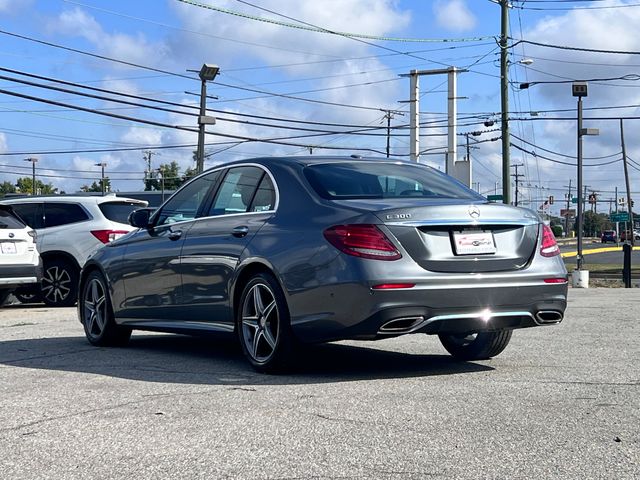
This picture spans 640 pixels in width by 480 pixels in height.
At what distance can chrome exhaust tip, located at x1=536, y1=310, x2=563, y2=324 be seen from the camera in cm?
636

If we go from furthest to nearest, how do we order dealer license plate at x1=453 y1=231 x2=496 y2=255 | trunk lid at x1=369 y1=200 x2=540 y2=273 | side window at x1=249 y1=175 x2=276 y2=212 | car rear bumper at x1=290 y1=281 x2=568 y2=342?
side window at x1=249 y1=175 x2=276 y2=212
dealer license plate at x1=453 y1=231 x2=496 y2=255
trunk lid at x1=369 y1=200 x2=540 y2=273
car rear bumper at x1=290 y1=281 x2=568 y2=342

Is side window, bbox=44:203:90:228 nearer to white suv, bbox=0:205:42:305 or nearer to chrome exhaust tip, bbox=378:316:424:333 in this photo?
white suv, bbox=0:205:42:305

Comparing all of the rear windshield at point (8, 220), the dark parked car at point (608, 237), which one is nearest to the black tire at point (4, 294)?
the rear windshield at point (8, 220)

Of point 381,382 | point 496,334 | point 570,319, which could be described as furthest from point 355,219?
point 570,319

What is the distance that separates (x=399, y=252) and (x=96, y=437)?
7.35 feet

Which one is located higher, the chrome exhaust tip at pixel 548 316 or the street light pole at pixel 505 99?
the street light pole at pixel 505 99

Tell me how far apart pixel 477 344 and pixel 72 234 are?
8.87 meters

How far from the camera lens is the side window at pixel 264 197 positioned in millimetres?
6780

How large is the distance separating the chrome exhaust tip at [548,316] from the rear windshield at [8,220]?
8901 millimetres

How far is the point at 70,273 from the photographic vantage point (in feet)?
47.9

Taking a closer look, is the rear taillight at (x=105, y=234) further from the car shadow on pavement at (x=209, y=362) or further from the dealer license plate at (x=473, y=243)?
the dealer license plate at (x=473, y=243)

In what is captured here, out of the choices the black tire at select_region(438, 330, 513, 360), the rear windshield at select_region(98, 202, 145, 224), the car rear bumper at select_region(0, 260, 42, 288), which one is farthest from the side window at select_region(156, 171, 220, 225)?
the rear windshield at select_region(98, 202, 145, 224)

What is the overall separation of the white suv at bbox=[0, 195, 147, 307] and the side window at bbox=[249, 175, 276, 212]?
7.79 meters

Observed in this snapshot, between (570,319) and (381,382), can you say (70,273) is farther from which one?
(381,382)
